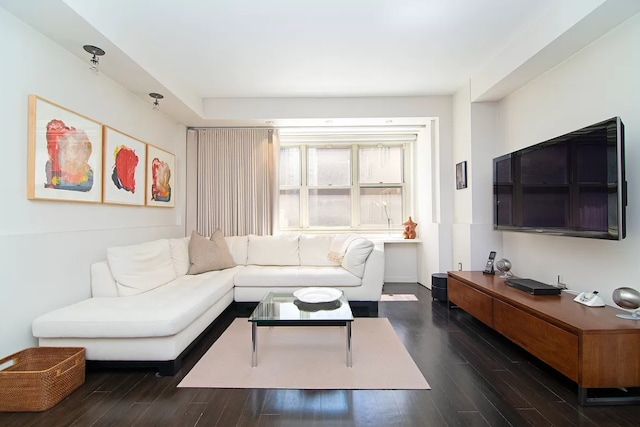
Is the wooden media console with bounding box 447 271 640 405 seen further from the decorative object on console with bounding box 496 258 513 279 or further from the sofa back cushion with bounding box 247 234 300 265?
the sofa back cushion with bounding box 247 234 300 265

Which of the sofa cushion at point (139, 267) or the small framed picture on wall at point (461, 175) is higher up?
the small framed picture on wall at point (461, 175)

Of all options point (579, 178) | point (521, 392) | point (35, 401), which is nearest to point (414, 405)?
point (521, 392)

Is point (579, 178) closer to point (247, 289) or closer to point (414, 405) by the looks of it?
point (414, 405)

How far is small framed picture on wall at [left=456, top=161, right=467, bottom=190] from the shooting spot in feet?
12.2

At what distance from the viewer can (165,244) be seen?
3264 millimetres

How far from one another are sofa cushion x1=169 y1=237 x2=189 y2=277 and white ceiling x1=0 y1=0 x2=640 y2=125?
5.43ft

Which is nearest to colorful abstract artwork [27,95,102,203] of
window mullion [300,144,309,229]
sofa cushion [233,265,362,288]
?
sofa cushion [233,265,362,288]

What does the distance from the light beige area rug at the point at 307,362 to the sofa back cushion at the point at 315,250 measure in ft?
3.80

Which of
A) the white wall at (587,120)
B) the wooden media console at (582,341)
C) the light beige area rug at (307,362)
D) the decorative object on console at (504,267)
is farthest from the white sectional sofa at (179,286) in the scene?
the white wall at (587,120)

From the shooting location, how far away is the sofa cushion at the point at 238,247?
4016 millimetres

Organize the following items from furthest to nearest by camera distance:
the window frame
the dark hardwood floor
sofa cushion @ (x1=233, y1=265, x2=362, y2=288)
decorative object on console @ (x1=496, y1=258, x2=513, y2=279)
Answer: the window frame → sofa cushion @ (x1=233, y1=265, x2=362, y2=288) → decorative object on console @ (x1=496, y1=258, x2=513, y2=279) → the dark hardwood floor

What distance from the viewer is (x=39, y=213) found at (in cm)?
213

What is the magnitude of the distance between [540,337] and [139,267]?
3.20 m

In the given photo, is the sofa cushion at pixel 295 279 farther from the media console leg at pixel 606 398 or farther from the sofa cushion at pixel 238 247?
the media console leg at pixel 606 398
